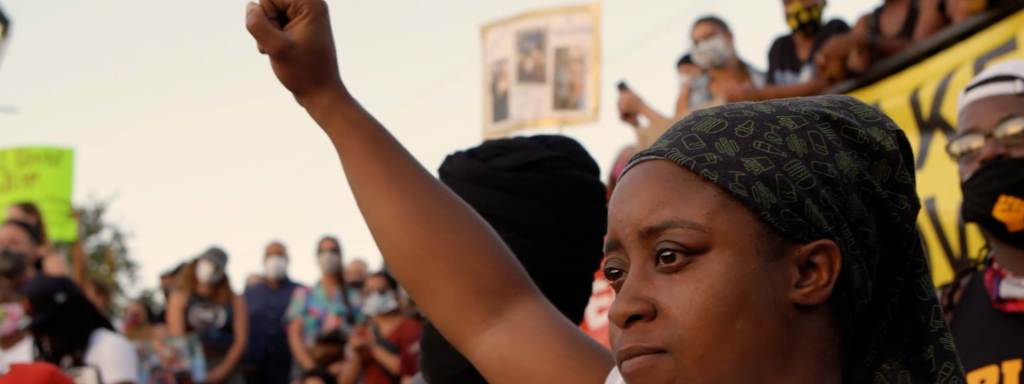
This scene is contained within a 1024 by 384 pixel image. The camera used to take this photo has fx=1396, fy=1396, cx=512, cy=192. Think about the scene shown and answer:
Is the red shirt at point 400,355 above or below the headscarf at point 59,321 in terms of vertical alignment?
below

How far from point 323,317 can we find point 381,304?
90 cm

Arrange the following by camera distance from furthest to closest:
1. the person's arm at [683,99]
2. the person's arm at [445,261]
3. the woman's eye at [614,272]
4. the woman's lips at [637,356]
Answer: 1. the person's arm at [683,99]
2. the person's arm at [445,261]
3. the woman's eye at [614,272]
4. the woman's lips at [637,356]

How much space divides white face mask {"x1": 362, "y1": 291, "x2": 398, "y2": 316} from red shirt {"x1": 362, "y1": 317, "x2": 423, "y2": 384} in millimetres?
136

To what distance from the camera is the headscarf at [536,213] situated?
2.80 m

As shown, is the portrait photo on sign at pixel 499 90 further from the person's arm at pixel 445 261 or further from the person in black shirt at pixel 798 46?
the person's arm at pixel 445 261

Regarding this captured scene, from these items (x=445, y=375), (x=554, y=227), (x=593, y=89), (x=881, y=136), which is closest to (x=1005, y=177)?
(x=554, y=227)

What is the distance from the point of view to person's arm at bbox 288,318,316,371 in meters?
10.1

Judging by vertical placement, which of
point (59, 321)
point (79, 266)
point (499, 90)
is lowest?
point (79, 266)

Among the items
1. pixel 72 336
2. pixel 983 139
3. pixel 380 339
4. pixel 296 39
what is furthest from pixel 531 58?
pixel 296 39

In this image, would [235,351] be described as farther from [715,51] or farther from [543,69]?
[715,51]

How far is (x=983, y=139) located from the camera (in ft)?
11.5

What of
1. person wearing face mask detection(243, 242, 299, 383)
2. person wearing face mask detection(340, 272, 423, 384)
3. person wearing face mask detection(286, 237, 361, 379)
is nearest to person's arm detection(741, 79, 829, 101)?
person wearing face mask detection(340, 272, 423, 384)

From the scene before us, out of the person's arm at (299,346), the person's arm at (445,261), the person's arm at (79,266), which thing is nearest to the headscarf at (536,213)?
the person's arm at (445,261)

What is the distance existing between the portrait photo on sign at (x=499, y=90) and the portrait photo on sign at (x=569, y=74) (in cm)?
41
